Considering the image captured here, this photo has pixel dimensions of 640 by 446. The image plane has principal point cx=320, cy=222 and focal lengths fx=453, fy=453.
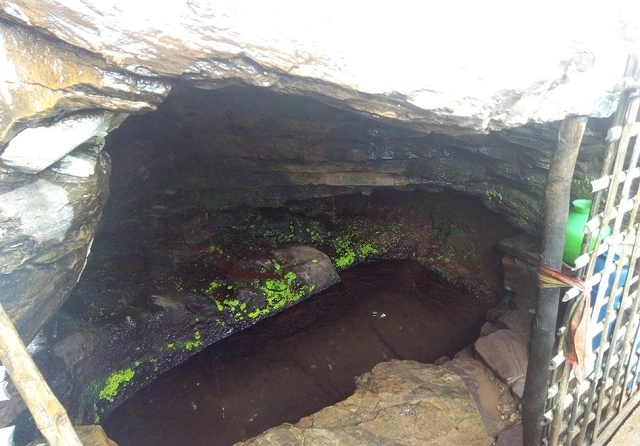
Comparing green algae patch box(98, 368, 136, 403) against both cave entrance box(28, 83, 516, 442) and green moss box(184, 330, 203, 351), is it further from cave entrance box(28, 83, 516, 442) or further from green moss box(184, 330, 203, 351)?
green moss box(184, 330, 203, 351)

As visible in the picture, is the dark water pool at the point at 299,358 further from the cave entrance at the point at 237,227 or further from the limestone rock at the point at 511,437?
the limestone rock at the point at 511,437

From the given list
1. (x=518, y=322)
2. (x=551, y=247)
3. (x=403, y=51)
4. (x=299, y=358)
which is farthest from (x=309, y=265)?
(x=403, y=51)

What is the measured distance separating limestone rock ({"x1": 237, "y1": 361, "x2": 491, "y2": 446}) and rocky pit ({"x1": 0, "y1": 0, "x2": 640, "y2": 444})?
3.20 ft

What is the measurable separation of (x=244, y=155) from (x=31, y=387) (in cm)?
529

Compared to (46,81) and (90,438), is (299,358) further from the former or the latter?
(46,81)

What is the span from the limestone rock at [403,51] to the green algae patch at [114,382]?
14.2 feet

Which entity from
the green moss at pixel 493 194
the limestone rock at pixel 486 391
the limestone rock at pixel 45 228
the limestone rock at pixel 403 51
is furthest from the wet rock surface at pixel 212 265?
the limestone rock at pixel 403 51

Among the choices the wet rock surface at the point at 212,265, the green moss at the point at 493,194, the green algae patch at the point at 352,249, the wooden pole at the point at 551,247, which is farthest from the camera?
the green algae patch at the point at 352,249

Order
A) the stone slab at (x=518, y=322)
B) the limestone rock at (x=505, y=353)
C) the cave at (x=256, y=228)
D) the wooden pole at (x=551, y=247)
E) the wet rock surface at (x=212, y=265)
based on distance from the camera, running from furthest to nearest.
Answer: the wet rock surface at (x=212, y=265), the cave at (x=256, y=228), the stone slab at (x=518, y=322), the limestone rock at (x=505, y=353), the wooden pole at (x=551, y=247)

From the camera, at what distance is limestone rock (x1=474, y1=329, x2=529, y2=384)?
4.74m

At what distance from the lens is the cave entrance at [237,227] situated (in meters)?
5.92

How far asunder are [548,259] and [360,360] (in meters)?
3.57

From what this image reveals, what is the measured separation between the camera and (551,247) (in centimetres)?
279

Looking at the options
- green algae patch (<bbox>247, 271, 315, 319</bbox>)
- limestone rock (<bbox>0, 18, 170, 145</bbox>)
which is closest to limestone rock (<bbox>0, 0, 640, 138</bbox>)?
limestone rock (<bbox>0, 18, 170, 145</bbox>)
